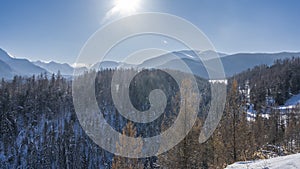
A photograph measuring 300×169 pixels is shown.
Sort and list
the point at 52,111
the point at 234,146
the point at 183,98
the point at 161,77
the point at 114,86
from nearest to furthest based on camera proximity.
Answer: the point at 183,98
the point at 234,146
the point at 52,111
the point at 114,86
the point at 161,77

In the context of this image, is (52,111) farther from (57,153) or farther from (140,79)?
(140,79)

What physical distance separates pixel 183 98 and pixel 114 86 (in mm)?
130621

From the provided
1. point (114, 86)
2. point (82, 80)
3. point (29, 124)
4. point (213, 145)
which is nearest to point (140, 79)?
point (114, 86)

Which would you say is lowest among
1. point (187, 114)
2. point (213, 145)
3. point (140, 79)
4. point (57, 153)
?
point (57, 153)

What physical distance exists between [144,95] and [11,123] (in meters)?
59.3

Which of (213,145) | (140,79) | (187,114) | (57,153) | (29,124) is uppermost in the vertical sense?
(140,79)

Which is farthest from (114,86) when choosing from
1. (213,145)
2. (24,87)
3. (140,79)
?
(213,145)

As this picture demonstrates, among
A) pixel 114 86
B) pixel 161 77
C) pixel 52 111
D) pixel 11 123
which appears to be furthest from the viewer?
pixel 161 77

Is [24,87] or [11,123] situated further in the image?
[24,87]

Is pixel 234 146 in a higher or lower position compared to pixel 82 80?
lower

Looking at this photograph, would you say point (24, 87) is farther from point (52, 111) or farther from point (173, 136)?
point (173, 136)

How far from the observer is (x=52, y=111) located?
111500 millimetres

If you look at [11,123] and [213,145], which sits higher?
[213,145]

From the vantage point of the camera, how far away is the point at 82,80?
14925 centimetres
